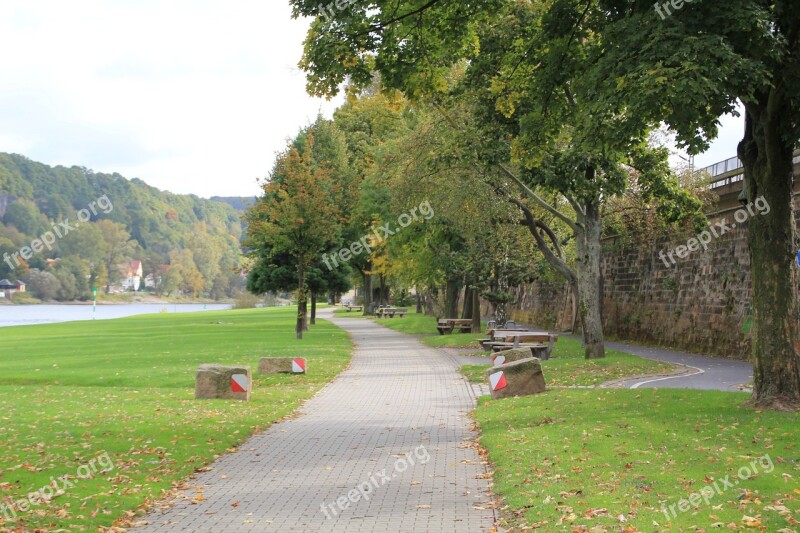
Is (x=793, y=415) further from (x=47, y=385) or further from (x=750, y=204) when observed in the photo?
(x=47, y=385)

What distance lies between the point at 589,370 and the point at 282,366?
24.5 ft

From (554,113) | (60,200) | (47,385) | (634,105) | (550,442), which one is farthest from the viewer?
(60,200)

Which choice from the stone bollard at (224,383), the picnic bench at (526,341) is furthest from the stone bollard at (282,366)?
the picnic bench at (526,341)

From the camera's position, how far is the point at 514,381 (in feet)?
50.4

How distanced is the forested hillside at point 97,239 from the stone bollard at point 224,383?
100 meters

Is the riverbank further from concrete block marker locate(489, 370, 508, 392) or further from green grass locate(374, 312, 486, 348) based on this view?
concrete block marker locate(489, 370, 508, 392)

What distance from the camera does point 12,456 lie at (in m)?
9.68

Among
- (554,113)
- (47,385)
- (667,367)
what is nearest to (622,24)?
(554,113)

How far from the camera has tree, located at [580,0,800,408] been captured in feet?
31.4

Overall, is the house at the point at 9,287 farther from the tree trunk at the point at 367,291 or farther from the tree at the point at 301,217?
the tree at the point at 301,217

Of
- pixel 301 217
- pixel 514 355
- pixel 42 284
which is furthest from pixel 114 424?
pixel 42 284

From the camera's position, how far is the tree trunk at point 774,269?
443 inches

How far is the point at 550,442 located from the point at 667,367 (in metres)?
11.2

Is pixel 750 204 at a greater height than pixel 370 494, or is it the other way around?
pixel 750 204
